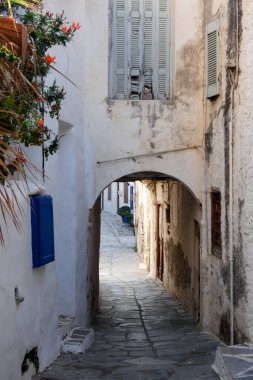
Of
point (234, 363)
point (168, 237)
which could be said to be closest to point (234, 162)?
point (234, 363)

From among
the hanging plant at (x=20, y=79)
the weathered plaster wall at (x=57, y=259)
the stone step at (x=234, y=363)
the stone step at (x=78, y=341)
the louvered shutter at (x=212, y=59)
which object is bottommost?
the stone step at (x=78, y=341)

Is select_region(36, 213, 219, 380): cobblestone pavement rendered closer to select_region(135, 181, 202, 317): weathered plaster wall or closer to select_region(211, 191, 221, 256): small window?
select_region(135, 181, 202, 317): weathered plaster wall

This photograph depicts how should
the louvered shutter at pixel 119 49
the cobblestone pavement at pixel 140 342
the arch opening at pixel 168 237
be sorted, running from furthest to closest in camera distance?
the arch opening at pixel 168 237 → the louvered shutter at pixel 119 49 → the cobblestone pavement at pixel 140 342

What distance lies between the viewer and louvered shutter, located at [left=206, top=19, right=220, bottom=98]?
435 inches

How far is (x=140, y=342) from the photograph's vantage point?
11.5 meters

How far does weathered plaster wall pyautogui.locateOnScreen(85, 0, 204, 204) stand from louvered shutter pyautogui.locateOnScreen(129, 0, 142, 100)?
308 millimetres

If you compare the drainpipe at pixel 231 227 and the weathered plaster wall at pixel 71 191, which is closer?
the drainpipe at pixel 231 227

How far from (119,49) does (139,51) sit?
368 millimetres

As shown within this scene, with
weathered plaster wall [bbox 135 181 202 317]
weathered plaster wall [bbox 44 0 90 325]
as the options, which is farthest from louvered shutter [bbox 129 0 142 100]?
weathered plaster wall [bbox 135 181 202 317]

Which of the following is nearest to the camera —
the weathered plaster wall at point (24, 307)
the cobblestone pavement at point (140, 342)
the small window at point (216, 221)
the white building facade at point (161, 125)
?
the weathered plaster wall at point (24, 307)

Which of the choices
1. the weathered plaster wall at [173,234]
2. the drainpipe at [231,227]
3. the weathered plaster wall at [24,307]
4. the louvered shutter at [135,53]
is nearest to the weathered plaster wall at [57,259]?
the weathered plaster wall at [24,307]

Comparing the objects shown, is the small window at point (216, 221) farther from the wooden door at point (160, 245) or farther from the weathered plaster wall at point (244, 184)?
the wooden door at point (160, 245)

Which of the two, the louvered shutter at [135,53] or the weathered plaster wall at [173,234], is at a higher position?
the louvered shutter at [135,53]

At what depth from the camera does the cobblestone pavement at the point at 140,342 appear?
28.3 ft
